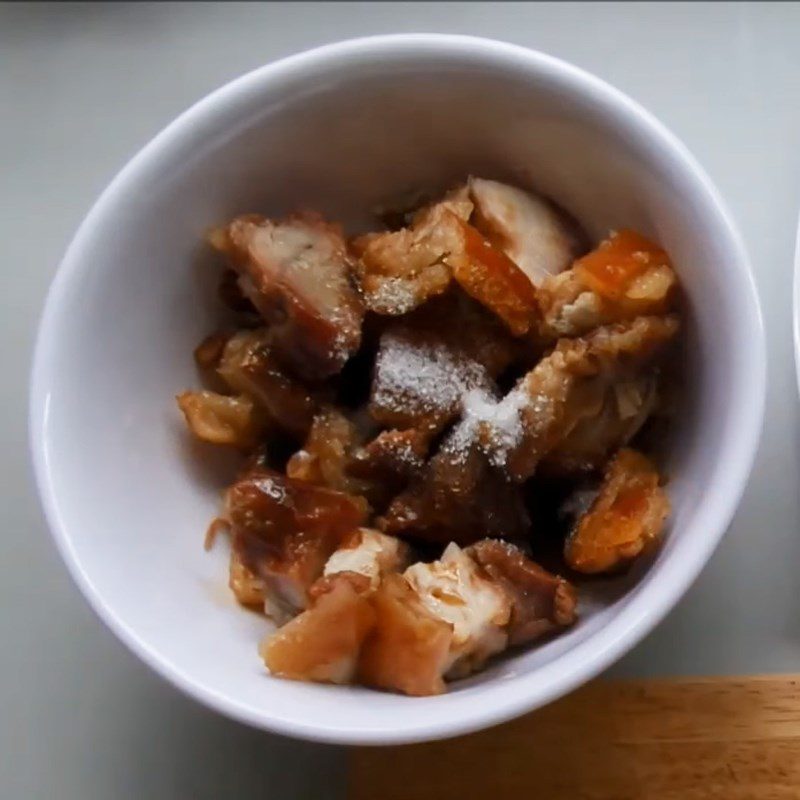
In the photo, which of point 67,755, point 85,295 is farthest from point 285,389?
point 67,755

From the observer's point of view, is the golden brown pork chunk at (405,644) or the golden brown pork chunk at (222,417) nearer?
the golden brown pork chunk at (405,644)

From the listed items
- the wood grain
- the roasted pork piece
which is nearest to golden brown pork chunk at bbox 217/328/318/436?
the roasted pork piece

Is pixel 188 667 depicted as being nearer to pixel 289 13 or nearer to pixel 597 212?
pixel 597 212

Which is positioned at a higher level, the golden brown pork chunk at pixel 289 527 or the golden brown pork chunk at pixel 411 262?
the golden brown pork chunk at pixel 411 262

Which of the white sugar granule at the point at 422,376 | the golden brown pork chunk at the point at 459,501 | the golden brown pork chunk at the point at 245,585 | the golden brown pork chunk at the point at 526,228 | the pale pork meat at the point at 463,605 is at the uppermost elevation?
the golden brown pork chunk at the point at 526,228

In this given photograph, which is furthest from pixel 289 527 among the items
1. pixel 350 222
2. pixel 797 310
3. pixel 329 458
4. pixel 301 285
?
pixel 797 310

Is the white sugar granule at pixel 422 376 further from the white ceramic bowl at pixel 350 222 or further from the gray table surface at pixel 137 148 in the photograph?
the gray table surface at pixel 137 148

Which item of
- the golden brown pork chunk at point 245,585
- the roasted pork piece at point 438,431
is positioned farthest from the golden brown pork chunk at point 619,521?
the golden brown pork chunk at point 245,585

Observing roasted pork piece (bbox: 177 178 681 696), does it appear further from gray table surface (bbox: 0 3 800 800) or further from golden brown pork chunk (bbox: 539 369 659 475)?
gray table surface (bbox: 0 3 800 800)
